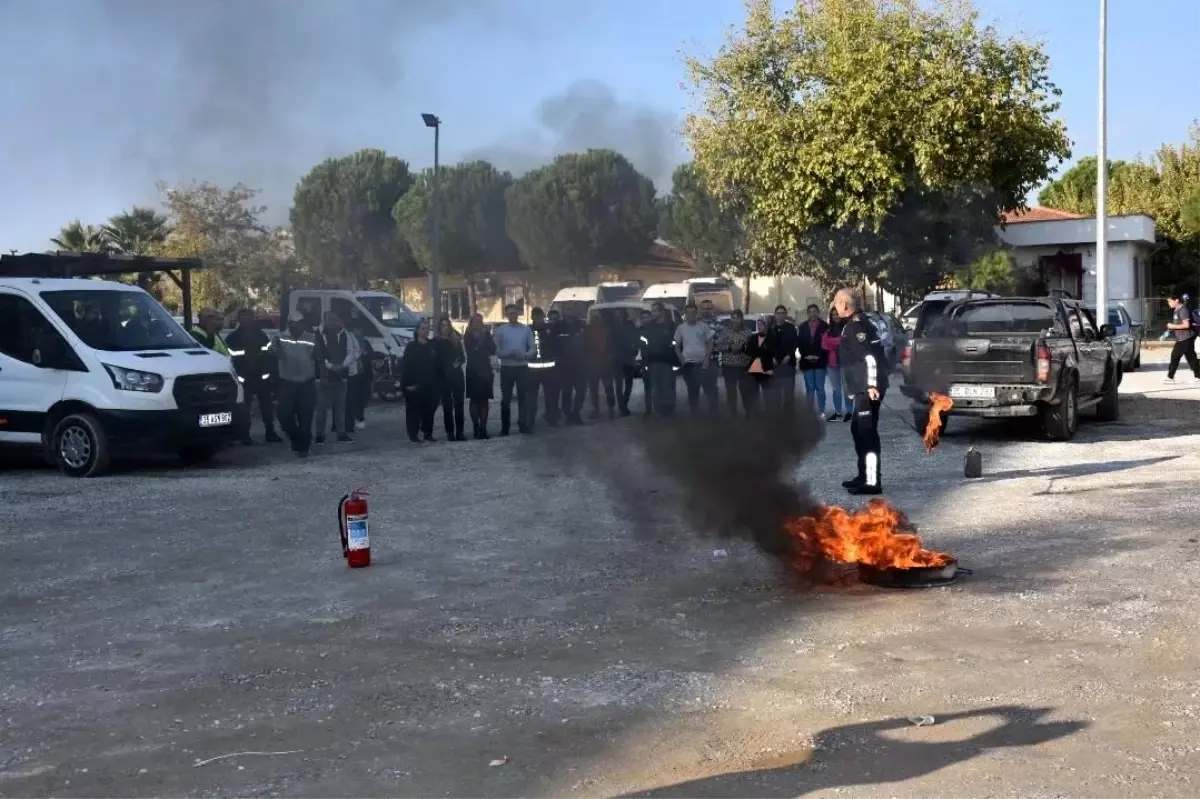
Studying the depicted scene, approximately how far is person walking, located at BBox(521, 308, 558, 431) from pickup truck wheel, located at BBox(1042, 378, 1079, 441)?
6.47 meters

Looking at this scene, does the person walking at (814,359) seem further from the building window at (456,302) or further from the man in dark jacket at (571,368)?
the building window at (456,302)

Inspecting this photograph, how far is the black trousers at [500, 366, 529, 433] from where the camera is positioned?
17.5 m

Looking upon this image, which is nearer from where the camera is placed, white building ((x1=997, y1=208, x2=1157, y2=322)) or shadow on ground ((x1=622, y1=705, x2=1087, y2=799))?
shadow on ground ((x1=622, y1=705, x2=1087, y2=799))

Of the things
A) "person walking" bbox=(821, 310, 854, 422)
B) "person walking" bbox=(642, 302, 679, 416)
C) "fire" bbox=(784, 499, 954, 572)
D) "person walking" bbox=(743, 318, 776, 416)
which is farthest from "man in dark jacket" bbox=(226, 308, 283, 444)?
"fire" bbox=(784, 499, 954, 572)

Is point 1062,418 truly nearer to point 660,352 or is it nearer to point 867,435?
point 867,435

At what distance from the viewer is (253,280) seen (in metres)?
50.9

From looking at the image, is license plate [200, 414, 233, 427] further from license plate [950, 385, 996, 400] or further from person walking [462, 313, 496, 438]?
license plate [950, 385, 996, 400]

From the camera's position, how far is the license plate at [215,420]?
14.5 m

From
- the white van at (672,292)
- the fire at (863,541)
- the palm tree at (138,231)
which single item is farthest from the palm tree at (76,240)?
the fire at (863,541)

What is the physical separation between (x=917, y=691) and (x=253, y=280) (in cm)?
4798

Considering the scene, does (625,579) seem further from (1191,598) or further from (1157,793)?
(1157,793)

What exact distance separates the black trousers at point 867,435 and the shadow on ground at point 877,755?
5787 mm

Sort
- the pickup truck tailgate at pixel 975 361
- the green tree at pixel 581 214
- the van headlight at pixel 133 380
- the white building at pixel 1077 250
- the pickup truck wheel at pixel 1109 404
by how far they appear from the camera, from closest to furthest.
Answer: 1. the van headlight at pixel 133 380
2. the pickup truck tailgate at pixel 975 361
3. the pickup truck wheel at pixel 1109 404
4. the green tree at pixel 581 214
5. the white building at pixel 1077 250

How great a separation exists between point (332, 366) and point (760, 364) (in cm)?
545
